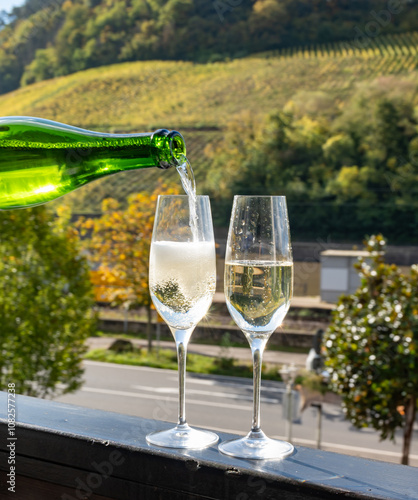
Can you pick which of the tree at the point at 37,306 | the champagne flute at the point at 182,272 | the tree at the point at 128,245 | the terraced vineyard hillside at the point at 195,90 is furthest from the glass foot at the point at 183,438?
the terraced vineyard hillside at the point at 195,90

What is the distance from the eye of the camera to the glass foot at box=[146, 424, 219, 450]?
23.2 inches

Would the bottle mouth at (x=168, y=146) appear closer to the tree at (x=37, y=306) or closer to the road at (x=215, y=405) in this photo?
the tree at (x=37, y=306)

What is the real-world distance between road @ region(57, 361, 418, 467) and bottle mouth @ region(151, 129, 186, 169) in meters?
7.62

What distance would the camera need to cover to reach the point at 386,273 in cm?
419

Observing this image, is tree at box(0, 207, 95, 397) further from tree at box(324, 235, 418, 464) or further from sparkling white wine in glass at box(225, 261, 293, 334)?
sparkling white wine in glass at box(225, 261, 293, 334)

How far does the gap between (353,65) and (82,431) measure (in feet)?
129

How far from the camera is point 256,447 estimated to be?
58 centimetres

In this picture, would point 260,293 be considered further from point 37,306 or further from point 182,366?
point 37,306

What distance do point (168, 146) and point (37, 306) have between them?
555cm

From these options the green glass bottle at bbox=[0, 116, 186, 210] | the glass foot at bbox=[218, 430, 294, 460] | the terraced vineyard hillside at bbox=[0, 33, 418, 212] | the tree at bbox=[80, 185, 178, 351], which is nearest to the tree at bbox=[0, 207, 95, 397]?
the green glass bottle at bbox=[0, 116, 186, 210]

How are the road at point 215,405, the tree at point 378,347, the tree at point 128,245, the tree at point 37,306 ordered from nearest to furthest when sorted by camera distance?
1. the tree at point 378,347
2. the tree at point 37,306
3. the road at point 215,405
4. the tree at point 128,245

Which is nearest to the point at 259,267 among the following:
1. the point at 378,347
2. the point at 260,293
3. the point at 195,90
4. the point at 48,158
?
the point at 260,293

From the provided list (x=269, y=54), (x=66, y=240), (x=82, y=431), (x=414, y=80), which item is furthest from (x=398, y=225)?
(x=82, y=431)

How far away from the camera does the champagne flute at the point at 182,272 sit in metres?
0.62
